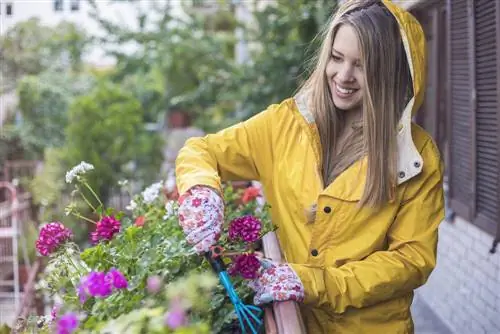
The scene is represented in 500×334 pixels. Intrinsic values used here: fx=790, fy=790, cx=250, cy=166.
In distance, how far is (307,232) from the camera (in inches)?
80.8

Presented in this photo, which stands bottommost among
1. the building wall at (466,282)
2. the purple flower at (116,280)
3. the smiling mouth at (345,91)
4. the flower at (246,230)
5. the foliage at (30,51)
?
the building wall at (466,282)

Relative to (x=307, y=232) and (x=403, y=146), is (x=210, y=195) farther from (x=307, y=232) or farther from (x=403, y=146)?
(x=403, y=146)

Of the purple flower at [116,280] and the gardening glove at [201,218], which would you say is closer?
the purple flower at [116,280]

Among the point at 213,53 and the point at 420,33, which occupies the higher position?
the point at 420,33

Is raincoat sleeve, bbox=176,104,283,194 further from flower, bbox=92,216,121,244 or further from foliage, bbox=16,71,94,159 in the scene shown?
foliage, bbox=16,71,94,159

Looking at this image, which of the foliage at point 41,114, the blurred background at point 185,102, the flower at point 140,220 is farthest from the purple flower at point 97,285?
the foliage at point 41,114

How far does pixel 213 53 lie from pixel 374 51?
710 cm

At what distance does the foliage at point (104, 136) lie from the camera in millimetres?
7977

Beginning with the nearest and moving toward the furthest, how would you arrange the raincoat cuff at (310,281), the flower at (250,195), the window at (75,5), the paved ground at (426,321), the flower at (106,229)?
the raincoat cuff at (310,281)
the flower at (106,229)
the flower at (250,195)
the paved ground at (426,321)
the window at (75,5)

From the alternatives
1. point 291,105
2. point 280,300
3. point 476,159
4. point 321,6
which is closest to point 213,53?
point 321,6

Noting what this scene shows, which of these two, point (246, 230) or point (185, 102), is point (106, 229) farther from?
point (185, 102)

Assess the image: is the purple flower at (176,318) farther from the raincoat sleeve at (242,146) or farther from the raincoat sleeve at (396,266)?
the raincoat sleeve at (242,146)

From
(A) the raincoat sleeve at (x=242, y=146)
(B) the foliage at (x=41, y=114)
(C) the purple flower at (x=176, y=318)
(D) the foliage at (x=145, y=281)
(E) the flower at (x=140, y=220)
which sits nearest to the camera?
(C) the purple flower at (x=176, y=318)

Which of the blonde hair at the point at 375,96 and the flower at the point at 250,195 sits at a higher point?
the blonde hair at the point at 375,96
